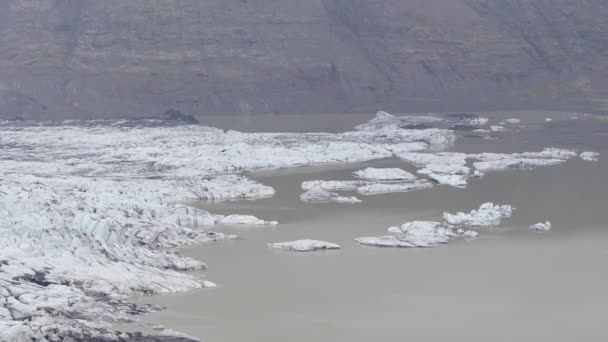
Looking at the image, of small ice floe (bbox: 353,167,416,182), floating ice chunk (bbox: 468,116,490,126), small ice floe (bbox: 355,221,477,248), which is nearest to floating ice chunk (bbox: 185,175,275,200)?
small ice floe (bbox: 353,167,416,182)

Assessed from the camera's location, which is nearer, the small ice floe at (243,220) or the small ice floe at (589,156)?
the small ice floe at (243,220)

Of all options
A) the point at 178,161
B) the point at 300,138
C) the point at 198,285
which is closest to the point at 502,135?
the point at 300,138

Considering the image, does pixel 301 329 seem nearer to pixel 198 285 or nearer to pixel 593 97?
pixel 198 285

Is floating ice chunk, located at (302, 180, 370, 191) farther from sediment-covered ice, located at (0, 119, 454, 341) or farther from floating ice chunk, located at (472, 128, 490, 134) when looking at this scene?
floating ice chunk, located at (472, 128, 490, 134)

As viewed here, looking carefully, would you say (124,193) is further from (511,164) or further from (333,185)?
(511,164)

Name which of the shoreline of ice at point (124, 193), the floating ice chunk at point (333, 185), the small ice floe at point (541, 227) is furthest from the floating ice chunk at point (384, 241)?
the floating ice chunk at point (333, 185)

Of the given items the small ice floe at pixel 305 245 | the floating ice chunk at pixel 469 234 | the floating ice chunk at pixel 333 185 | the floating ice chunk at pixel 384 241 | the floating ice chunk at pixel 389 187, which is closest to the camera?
the small ice floe at pixel 305 245

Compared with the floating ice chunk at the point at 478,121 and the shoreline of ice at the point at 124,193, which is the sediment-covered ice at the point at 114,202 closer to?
the shoreline of ice at the point at 124,193
